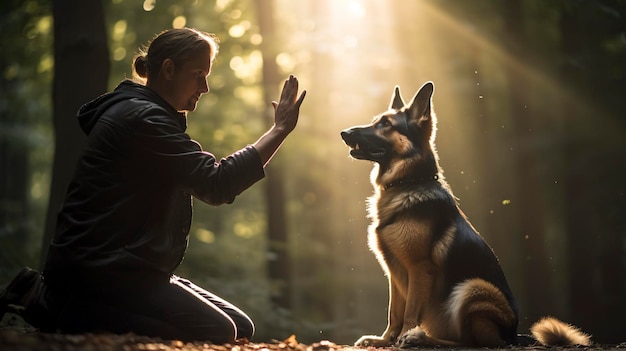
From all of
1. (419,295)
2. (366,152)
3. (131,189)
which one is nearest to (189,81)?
(131,189)

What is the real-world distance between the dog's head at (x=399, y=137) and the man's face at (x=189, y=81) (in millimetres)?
1681

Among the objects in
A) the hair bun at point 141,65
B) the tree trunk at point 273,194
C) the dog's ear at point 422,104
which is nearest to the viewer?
the hair bun at point 141,65

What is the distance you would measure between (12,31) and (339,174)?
1240cm

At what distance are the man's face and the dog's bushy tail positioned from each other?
3.45 meters

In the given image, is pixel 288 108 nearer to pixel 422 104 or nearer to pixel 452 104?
pixel 422 104

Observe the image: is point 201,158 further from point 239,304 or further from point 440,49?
point 440,49

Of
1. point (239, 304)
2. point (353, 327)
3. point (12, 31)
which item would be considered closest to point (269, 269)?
point (353, 327)

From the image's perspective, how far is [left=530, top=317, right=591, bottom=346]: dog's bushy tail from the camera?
236 inches

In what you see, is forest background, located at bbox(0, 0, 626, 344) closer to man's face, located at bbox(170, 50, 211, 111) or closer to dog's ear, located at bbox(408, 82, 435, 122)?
man's face, located at bbox(170, 50, 211, 111)

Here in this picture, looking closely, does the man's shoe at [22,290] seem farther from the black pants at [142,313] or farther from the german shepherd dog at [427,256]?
the german shepherd dog at [427,256]

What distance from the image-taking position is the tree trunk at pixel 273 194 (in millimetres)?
13453

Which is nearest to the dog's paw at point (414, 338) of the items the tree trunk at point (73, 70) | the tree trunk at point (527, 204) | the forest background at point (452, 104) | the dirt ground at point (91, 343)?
the dirt ground at point (91, 343)

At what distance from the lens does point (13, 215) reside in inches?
808

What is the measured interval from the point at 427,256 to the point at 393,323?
695 mm
